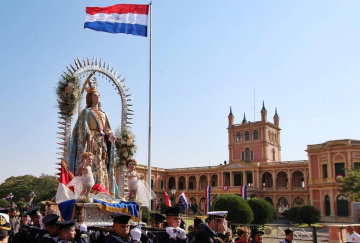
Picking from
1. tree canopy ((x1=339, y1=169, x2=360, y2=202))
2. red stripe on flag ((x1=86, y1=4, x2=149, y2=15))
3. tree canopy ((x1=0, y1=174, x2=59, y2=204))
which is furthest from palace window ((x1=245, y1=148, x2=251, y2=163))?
red stripe on flag ((x1=86, y1=4, x2=149, y2=15))

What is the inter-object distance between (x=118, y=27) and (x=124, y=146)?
480 centimetres

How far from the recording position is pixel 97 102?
11219 mm

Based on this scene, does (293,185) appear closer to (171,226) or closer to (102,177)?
(102,177)

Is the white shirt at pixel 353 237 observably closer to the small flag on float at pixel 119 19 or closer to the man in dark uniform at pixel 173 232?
the man in dark uniform at pixel 173 232

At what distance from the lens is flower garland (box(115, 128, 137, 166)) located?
11.7 meters

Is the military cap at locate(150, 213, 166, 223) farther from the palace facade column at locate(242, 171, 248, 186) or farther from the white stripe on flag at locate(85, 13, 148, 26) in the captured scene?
the palace facade column at locate(242, 171, 248, 186)

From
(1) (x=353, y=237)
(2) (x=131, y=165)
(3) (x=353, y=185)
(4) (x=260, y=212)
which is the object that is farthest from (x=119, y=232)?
(3) (x=353, y=185)

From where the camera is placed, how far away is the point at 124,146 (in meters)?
11.7

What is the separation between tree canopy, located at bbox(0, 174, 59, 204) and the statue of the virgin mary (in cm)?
4033

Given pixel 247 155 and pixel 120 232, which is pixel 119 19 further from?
pixel 247 155

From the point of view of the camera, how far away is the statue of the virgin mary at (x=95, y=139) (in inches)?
410

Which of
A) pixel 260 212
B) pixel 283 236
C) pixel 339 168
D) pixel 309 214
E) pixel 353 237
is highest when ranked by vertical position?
pixel 339 168

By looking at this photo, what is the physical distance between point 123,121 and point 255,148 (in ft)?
191

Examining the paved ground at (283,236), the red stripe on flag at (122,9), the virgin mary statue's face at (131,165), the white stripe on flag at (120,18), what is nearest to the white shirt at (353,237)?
the paved ground at (283,236)
